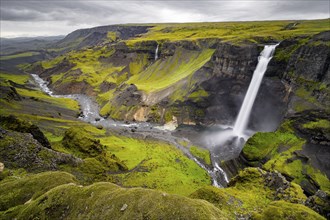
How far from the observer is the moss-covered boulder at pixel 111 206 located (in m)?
20.0

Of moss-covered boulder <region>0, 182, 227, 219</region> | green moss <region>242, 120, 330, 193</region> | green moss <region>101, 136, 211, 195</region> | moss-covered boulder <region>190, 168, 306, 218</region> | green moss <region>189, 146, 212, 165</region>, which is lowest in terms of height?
green moss <region>189, 146, 212, 165</region>

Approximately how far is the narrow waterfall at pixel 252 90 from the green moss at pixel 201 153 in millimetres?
17679

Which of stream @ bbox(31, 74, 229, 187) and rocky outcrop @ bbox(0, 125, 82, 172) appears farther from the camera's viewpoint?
stream @ bbox(31, 74, 229, 187)

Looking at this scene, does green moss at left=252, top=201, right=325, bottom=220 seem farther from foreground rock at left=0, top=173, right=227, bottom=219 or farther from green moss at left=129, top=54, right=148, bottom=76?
green moss at left=129, top=54, right=148, bottom=76

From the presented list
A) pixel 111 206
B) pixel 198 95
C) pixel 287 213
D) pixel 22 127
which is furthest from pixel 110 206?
pixel 198 95

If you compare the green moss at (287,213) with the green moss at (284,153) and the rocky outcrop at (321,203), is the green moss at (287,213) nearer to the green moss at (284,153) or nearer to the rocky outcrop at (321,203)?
the rocky outcrop at (321,203)

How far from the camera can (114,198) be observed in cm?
2206

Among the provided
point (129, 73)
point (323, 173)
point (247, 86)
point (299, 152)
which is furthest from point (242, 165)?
point (129, 73)

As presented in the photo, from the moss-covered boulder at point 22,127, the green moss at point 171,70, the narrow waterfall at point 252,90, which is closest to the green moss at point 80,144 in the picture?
the moss-covered boulder at point 22,127

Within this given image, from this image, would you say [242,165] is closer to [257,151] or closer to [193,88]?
[257,151]

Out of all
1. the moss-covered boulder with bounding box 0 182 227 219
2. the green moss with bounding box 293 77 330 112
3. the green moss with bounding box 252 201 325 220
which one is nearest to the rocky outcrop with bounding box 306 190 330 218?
the green moss with bounding box 252 201 325 220

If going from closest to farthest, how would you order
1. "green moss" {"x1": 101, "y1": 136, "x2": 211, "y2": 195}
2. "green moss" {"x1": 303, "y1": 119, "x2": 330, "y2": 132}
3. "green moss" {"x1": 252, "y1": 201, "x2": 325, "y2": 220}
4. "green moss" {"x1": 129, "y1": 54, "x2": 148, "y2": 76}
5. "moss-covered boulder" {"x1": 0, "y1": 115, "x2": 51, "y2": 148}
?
"green moss" {"x1": 252, "y1": 201, "x2": 325, "y2": 220} < "moss-covered boulder" {"x1": 0, "y1": 115, "x2": 51, "y2": 148} < "green moss" {"x1": 101, "y1": 136, "x2": 211, "y2": 195} < "green moss" {"x1": 303, "y1": 119, "x2": 330, "y2": 132} < "green moss" {"x1": 129, "y1": 54, "x2": 148, "y2": 76}

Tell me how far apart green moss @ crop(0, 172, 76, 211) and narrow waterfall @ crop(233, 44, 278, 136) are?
6983 centimetres

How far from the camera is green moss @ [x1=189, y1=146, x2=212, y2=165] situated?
70387 mm
